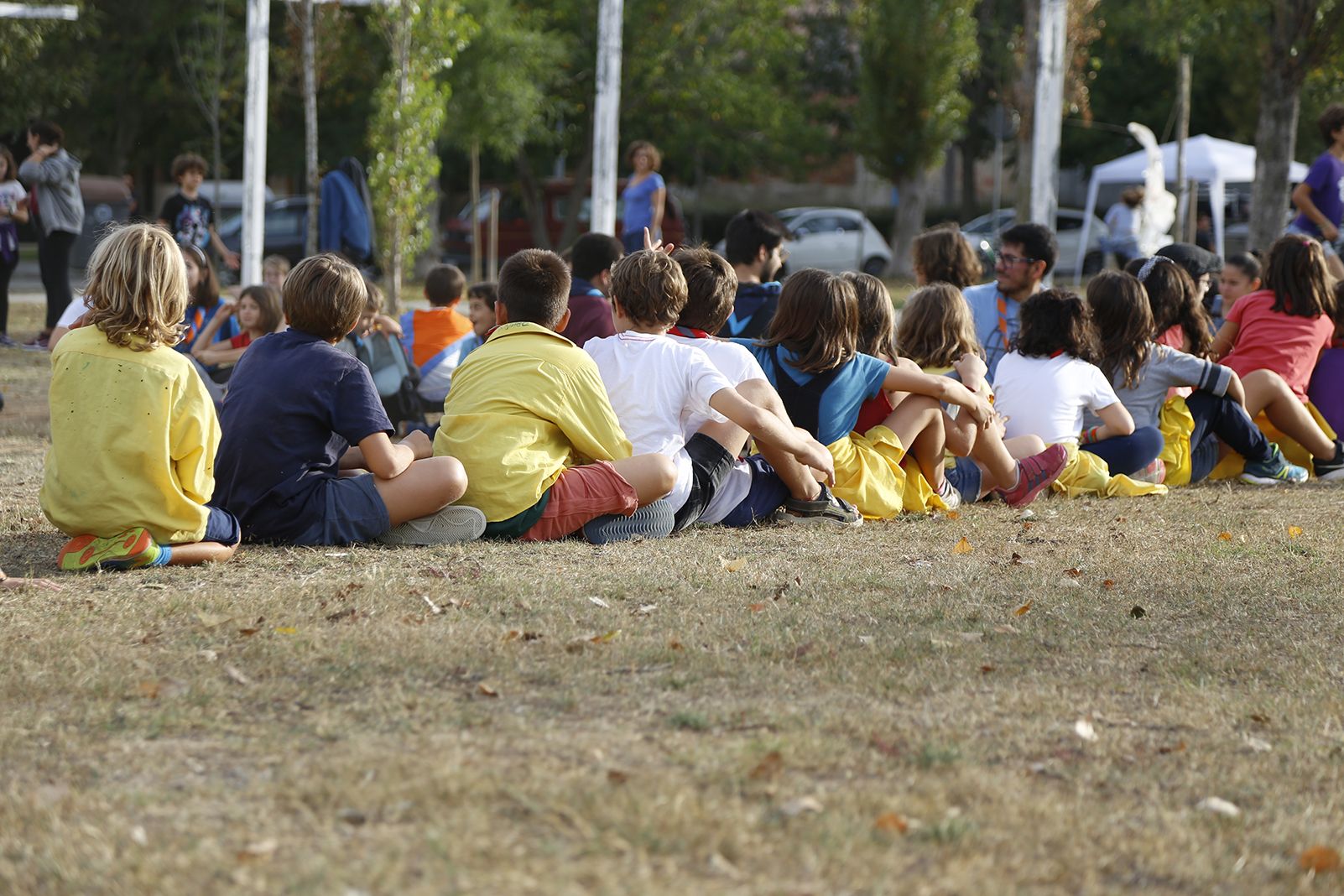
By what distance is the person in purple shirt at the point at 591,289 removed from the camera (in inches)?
328

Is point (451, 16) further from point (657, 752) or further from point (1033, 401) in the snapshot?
point (657, 752)

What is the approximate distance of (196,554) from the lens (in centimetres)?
530

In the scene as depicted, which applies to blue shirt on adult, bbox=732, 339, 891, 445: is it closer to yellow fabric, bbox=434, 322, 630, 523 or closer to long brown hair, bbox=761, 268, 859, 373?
long brown hair, bbox=761, 268, 859, 373

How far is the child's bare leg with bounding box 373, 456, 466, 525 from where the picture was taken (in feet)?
18.6

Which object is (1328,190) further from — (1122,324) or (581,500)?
(581,500)

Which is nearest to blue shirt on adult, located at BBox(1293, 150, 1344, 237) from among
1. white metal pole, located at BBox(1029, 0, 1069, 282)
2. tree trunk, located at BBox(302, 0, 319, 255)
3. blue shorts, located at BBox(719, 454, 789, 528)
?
white metal pole, located at BBox(1029, 0, 1069, 282)

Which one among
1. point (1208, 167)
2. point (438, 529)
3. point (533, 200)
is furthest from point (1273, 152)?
point (533, 200)

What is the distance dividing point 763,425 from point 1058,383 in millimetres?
2023

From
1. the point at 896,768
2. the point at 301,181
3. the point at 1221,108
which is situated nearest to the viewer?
the point at 896,768

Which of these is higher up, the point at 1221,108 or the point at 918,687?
the point at 1221,108

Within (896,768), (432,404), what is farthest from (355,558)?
(432,404)

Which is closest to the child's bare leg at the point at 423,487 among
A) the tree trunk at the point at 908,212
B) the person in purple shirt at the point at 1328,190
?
the person in purple shirt at the point at 1328,190

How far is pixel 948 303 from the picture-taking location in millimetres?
7188

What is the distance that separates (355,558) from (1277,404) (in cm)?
502
